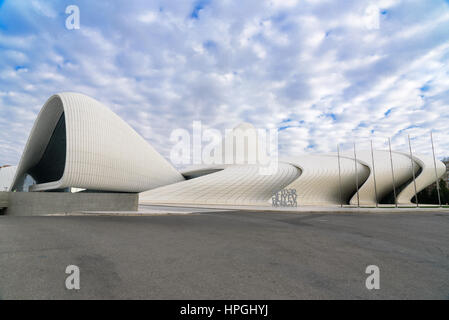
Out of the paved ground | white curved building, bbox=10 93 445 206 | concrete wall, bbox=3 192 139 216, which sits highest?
white curved building, bbox=10 93 445 206

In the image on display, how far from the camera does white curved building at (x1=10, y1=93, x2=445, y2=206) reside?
25.3 m

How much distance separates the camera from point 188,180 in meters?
32.7

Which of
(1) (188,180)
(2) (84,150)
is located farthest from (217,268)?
(1) (188,180)

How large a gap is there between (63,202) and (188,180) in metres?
19.0

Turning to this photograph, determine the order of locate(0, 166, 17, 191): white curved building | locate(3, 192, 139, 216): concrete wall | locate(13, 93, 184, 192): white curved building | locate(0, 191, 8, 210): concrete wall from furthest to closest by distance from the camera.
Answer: locate(0, 166, 17, 191): white curved building → locate(13, 93, 184, 192): white curved building → locate(0, 191, 8, 210): concrete wall → locate(3, 192, 139, 216): concrete wall

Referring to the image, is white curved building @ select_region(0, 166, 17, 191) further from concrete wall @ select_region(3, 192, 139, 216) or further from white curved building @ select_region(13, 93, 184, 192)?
concrete wall @ select_region(3, 192, 139, 216)

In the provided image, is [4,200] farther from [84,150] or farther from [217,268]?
[217,268]

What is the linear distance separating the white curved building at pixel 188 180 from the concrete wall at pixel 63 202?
837cm

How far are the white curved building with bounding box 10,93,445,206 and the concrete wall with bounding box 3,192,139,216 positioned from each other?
8.37 metres

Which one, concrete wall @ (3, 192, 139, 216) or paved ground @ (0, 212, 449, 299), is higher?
concrete wall @ (3, 192, 139, 216)

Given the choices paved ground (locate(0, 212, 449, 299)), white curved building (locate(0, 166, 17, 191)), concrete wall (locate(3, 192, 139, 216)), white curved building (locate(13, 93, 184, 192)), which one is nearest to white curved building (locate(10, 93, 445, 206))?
white curved building (locate(13, 93, 184, 192))

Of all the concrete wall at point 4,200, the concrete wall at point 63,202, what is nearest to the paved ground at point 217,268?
the concrete wall at point 63,202

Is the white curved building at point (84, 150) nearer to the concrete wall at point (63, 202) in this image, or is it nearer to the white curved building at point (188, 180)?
the white curved building at point (188, 180)
